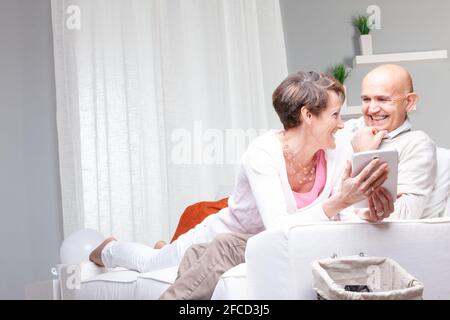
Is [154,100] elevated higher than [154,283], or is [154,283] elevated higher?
[154,100]

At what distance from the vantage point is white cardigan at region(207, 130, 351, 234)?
88.4 inches

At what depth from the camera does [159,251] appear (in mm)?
2967

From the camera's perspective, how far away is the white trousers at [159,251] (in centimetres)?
268

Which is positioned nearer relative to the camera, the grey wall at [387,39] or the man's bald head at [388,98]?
the man's bald head at [388,98]

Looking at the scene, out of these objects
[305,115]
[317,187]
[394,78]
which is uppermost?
[394,78]

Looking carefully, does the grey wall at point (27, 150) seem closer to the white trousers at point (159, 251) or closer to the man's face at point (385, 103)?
the white trousers at point (159, 251)

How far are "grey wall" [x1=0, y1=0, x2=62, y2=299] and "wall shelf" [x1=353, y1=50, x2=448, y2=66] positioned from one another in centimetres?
182

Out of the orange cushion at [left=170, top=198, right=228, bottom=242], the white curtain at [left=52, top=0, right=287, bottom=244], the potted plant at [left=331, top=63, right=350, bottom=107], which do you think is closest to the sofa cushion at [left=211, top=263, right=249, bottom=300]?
the orange cushion at [left=170, top=198, right=228, bottom=242]

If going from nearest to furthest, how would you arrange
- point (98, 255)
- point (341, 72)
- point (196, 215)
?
point (98, 255) → point (196, 215) → point (341, 72)

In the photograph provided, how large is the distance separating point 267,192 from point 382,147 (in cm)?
52

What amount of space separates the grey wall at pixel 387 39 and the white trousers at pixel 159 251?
2.13 meters

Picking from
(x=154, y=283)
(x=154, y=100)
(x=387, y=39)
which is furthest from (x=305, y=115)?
(x=387, y=39)

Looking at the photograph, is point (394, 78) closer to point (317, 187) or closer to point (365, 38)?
point (317, 187)

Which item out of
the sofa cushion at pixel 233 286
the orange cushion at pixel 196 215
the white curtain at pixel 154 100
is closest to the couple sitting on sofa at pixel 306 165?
the sofa cushion at pixel 233 286
